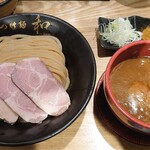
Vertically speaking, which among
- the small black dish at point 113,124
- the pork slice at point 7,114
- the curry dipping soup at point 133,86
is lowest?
the small black dish at point 113,124

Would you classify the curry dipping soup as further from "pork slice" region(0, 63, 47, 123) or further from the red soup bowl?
"pork slice" region(0, 63, 47, 123)

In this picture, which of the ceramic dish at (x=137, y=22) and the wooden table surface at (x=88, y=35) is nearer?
the wooden table surface at (x=88, y=35)

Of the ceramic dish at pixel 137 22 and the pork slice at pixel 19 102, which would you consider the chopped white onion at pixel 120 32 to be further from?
the pork slice at pixel 19 102

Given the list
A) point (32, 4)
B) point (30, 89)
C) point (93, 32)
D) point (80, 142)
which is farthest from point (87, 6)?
point (80, 142)

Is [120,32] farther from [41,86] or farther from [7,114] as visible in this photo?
[7,114]

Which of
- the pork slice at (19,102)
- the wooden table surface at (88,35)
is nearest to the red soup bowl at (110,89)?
the wooden table surface at (88,35)

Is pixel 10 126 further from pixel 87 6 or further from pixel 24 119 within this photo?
pixel 87 6

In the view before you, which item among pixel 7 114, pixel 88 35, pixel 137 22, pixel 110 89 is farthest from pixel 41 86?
pixel 137 22
